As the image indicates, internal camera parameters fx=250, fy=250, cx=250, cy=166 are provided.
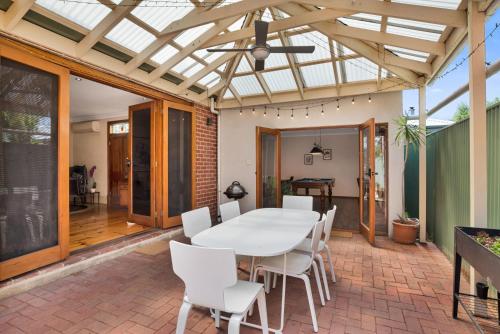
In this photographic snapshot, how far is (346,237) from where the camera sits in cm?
445

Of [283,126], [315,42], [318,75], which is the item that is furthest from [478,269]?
[283,126]

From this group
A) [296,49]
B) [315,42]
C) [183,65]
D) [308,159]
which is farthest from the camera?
[308,159]

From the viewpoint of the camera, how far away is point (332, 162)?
9.67 meters

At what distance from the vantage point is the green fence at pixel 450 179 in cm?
228

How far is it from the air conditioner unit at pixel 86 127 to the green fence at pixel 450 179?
7.63 metres

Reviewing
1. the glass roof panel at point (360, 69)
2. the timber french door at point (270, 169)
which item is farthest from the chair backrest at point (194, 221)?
the glass roof panel at point (360, 69)

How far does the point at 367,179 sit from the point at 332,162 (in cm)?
538

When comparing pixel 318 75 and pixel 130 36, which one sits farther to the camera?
pixel 318 75

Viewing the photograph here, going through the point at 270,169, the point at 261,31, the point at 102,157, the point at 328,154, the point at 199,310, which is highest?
the point at 261,31

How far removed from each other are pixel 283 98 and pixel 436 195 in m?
3.20

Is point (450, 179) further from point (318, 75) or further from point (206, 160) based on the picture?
point (206, 160)

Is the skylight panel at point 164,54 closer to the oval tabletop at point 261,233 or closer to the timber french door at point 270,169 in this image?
the timber french door at point 270,169

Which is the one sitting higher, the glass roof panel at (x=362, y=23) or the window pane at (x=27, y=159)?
the glass roof panel at (x=362, y=23)

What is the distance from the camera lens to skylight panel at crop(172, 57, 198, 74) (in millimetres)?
4152
